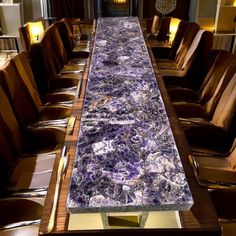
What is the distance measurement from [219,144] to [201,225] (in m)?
0.88

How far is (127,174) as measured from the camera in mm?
890

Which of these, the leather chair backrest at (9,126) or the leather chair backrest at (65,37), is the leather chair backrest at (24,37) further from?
the leather chair backrest at (9,126)

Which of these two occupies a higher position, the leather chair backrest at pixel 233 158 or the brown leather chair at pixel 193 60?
the brown leather chair at pixel 193 60

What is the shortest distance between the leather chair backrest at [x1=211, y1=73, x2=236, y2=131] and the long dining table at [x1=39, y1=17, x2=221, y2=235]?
0.37 meters

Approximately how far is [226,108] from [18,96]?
1.17 m

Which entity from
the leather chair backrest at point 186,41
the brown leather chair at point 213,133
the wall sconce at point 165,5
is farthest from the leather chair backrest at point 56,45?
the wall sconce at point 165,5

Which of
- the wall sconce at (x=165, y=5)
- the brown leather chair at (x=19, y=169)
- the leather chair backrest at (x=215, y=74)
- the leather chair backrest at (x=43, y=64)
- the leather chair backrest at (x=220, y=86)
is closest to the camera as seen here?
the brown leather chair at (x=19, y=169)

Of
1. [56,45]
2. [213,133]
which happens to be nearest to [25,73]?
[56,45]

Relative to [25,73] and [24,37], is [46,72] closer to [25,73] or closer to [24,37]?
[25,73]

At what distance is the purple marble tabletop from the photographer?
80 cm

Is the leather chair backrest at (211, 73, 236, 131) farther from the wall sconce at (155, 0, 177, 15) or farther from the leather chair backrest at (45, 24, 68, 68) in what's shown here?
the wall sconce at (155, 0, 177, 15)

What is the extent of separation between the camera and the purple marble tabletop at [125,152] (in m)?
0.80

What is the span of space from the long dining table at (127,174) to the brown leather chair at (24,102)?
39cm

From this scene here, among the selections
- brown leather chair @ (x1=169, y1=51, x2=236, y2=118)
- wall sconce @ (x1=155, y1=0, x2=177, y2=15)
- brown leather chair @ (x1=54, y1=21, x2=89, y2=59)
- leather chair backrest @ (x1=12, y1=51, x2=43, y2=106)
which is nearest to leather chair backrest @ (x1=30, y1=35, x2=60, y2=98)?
leather chair backrest @ (x1=12, y1=51, x2=43, y2=106)
